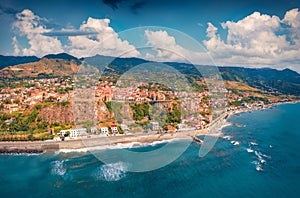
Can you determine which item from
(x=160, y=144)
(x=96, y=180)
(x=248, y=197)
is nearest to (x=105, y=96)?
(x=160, y=144)

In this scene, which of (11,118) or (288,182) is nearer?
(288,182)

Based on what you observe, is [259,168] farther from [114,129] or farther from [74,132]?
[74,132]

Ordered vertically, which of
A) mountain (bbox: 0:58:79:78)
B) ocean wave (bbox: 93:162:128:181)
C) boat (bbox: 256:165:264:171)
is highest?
mountain (bbox: 0:58:79:78)

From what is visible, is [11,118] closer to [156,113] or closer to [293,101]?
[156,113]

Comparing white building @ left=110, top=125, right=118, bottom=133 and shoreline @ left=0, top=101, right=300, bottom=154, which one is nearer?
shoreline @ left=0, top=101, right=300, bottom=154

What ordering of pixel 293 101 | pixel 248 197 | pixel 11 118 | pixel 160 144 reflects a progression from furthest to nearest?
1. pixel 293 101
2. pixel 11 118
3. pixel 160 144
4. pixel 248 197

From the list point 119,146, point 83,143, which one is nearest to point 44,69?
point 83,143

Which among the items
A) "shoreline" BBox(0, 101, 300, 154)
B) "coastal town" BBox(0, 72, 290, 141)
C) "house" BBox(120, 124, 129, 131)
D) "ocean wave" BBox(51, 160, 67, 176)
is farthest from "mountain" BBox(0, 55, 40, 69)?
"ocean wave" BBox(51, 160, 67, 176)

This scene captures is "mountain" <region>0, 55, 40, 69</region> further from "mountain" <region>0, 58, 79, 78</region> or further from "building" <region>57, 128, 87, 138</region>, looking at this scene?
"building" <region>57, 128, 87, 138</region>

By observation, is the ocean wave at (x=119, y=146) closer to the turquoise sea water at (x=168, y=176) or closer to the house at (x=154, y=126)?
the turquoise sea water at (x=168, y=176)
